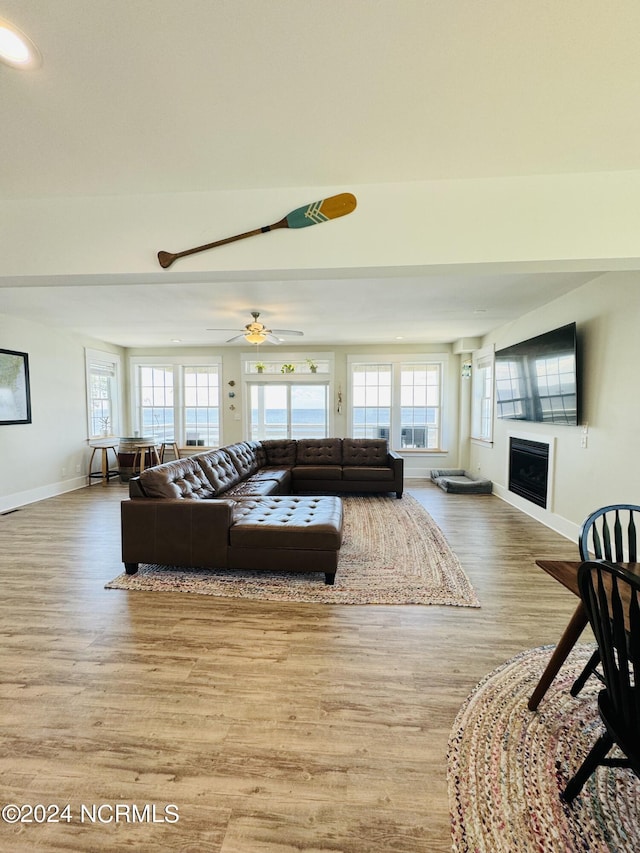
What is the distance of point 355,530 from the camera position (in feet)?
13.7

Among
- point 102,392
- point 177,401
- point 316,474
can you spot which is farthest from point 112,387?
point 316,474

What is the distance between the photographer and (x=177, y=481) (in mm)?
3400

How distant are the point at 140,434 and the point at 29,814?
7.27 meters

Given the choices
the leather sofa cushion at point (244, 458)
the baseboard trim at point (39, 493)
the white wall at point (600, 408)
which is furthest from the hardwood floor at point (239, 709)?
the baseboard trim at point (39, 493)

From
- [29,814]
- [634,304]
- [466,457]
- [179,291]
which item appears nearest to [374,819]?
[29,814]

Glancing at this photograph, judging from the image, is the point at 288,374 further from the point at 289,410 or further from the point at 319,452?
the point at 319,452

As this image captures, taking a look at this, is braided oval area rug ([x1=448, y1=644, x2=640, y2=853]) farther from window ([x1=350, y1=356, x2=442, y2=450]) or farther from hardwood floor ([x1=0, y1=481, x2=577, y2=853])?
window ([x1=350, y1=356, x2=442, y2=450])

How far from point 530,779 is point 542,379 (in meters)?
3.85

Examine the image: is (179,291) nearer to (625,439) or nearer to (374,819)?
(374,819)

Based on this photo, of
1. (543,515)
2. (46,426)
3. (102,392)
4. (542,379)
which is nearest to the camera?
(542,379)

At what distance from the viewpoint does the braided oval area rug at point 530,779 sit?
A: 1220 mm

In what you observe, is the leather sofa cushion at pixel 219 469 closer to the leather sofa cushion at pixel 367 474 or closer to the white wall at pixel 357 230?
the leather sofa cushion at pixel 367 474

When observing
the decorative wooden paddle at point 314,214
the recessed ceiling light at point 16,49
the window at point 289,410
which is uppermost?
the recessed ceiling light at point 16,49
